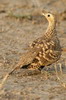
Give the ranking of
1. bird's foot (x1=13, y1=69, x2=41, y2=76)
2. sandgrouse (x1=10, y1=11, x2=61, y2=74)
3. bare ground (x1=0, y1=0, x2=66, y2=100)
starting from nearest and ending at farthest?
bare ground (x1=0, y1=0, x2=66, y2=100), sandgrouse (x1=10, y1=11, x2=61, y2=74), bird's foot (x1=13, y1=69, x2=41, y2=76)

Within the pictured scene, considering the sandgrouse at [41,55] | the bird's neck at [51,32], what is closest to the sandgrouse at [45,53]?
the sandgrouse at [41,55]

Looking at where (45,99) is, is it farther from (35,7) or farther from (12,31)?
(35,7)

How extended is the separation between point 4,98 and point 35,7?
27.3 ft

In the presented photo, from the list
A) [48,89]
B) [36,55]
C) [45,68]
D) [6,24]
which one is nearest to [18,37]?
[6,24]

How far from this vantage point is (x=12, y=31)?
11.8 m

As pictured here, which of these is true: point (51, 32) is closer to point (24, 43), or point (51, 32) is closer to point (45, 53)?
point (45, 53)

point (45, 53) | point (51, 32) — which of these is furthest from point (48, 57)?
point (51, 32)

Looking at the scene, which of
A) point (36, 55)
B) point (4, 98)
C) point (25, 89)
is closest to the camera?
point (4, 98)

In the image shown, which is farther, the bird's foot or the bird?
the bird's foot

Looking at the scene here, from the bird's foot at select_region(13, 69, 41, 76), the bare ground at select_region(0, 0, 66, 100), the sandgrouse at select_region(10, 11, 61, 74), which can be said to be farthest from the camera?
the bird's foot at select_region(13, 69, 41, 76)

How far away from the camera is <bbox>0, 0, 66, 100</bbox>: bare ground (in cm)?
686

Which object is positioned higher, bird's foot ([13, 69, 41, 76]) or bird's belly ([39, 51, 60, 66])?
bird's belly ([39, 51, 60, 66])

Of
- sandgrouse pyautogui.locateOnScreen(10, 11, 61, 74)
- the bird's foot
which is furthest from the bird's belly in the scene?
the bird's foot

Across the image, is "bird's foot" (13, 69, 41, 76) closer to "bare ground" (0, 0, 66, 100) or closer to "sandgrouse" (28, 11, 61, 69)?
"bare ground" (0, 0, 66, 100)
